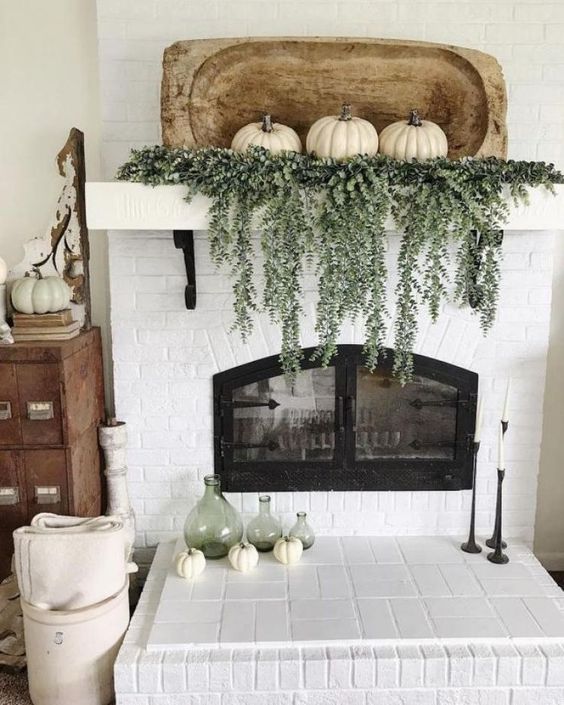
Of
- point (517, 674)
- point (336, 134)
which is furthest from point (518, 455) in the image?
point (336, 134)

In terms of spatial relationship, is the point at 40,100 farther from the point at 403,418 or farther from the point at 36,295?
the point at 403,418

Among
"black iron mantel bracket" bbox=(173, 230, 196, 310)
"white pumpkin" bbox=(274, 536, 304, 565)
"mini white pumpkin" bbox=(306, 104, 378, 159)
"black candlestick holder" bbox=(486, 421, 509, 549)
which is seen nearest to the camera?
"mini white pumpkin" bbox=(306, 104, 378, 159)

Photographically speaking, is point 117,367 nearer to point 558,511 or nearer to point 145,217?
point 145,217

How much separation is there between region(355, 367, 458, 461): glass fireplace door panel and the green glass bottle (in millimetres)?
333

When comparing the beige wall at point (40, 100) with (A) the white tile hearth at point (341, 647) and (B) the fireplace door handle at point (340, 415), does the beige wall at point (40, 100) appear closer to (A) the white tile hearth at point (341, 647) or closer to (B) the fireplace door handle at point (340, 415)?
(B) the fireplace door handle at point (340, 415)

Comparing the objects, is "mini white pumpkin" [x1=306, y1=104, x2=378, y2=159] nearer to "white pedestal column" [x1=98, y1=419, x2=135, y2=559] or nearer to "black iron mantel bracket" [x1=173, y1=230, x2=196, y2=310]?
"black iron mantel bracket" [x1=173, y1=230, x2=196, y2=310]

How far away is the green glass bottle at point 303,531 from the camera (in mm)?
2307

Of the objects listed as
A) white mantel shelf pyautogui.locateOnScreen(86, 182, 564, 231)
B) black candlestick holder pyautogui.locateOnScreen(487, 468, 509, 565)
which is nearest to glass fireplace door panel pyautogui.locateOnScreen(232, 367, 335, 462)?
black candlestick holder pyautogui.locateOnScreen(487, 468, 509, 565)

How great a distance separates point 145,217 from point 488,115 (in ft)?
3.86

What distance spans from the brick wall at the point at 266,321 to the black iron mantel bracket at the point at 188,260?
0.05 metres

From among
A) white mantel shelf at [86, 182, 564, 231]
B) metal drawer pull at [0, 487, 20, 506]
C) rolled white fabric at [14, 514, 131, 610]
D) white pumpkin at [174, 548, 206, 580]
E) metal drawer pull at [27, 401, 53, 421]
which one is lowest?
white pumpkin at [174, 548, 206, 580]

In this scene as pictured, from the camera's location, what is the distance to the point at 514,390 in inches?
95.0

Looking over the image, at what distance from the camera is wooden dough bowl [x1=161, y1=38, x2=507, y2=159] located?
2.05 metres

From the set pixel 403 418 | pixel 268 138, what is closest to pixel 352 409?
pixel 403 418
